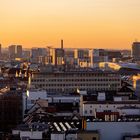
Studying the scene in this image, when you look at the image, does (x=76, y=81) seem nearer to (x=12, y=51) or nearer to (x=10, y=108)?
(x=10, y=108)

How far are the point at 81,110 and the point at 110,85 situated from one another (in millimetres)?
21768

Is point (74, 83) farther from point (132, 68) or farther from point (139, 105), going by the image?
point (132, 68)

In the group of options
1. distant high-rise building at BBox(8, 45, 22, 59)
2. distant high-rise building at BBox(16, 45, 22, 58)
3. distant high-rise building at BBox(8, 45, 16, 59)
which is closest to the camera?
distant high-rise building at BBox(8, 45, 16, 59)

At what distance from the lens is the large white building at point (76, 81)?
49781mm

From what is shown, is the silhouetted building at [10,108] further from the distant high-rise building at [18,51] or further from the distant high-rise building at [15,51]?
the distant high-rise building at [18,51]

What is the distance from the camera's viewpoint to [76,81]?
5062 centimetres

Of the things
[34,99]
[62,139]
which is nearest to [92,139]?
[62,139]

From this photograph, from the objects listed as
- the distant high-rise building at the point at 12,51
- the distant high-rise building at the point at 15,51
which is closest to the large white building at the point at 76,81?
the distant high-rise building at the point at 12,51

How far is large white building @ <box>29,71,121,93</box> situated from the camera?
163 ft

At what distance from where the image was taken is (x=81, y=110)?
29062 mm

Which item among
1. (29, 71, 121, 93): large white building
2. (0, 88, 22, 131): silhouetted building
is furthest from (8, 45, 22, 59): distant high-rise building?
(0, 88, 22, 131): silhouetted building

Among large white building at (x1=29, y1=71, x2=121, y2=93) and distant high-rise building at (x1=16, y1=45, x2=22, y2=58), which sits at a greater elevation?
distant high-rise building at (x1=16, y1=45, x2=22, y2=58)

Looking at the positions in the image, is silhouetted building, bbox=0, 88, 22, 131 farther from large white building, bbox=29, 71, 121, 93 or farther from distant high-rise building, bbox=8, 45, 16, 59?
distant high-rise building, bbox=8, 45, 16, 59

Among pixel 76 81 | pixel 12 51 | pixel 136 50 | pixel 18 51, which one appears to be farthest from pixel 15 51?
pixel 76 81
